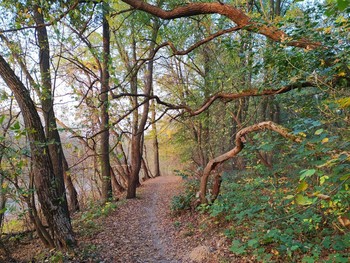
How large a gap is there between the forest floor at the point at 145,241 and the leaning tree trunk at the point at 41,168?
537 millimetres

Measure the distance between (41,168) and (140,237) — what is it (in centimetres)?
314

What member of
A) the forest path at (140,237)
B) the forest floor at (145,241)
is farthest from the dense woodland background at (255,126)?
the forest path at (140,237)

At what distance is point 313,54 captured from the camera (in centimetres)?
329

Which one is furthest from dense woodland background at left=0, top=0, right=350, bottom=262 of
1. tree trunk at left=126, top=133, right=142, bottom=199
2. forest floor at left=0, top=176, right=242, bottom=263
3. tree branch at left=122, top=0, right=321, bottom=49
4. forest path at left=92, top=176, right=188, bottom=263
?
tree trunk at left=126, top=133, right=142, bottom=199

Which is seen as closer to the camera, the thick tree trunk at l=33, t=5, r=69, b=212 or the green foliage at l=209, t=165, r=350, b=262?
the green foliage at l=209, t=165, r=350, b=262

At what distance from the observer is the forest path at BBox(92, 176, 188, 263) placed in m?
4.95

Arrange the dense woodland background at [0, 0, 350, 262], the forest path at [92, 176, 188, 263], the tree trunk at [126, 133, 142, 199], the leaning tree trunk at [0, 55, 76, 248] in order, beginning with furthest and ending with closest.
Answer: the tree trunk at [126, 133, 142, 199]
the forest path at [92, 176, 188, 263]
the leaning tree trunk at [0, 55, 76, 248]
the dense woodland background at [0, 0, 350, 262]

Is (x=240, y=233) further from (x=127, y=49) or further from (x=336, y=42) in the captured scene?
(x=127, y=49)

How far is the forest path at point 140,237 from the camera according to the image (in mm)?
4945

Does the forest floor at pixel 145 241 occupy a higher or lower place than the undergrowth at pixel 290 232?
lower

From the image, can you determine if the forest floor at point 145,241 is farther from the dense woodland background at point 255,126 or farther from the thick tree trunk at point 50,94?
the thick tree trunk at point 50,94

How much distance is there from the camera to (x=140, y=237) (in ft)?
20.3

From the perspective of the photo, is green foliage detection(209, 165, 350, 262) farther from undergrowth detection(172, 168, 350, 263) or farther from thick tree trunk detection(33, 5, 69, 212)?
thick tree trunk detection(33, 5, 69, 212)

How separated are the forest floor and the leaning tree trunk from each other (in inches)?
21.2
